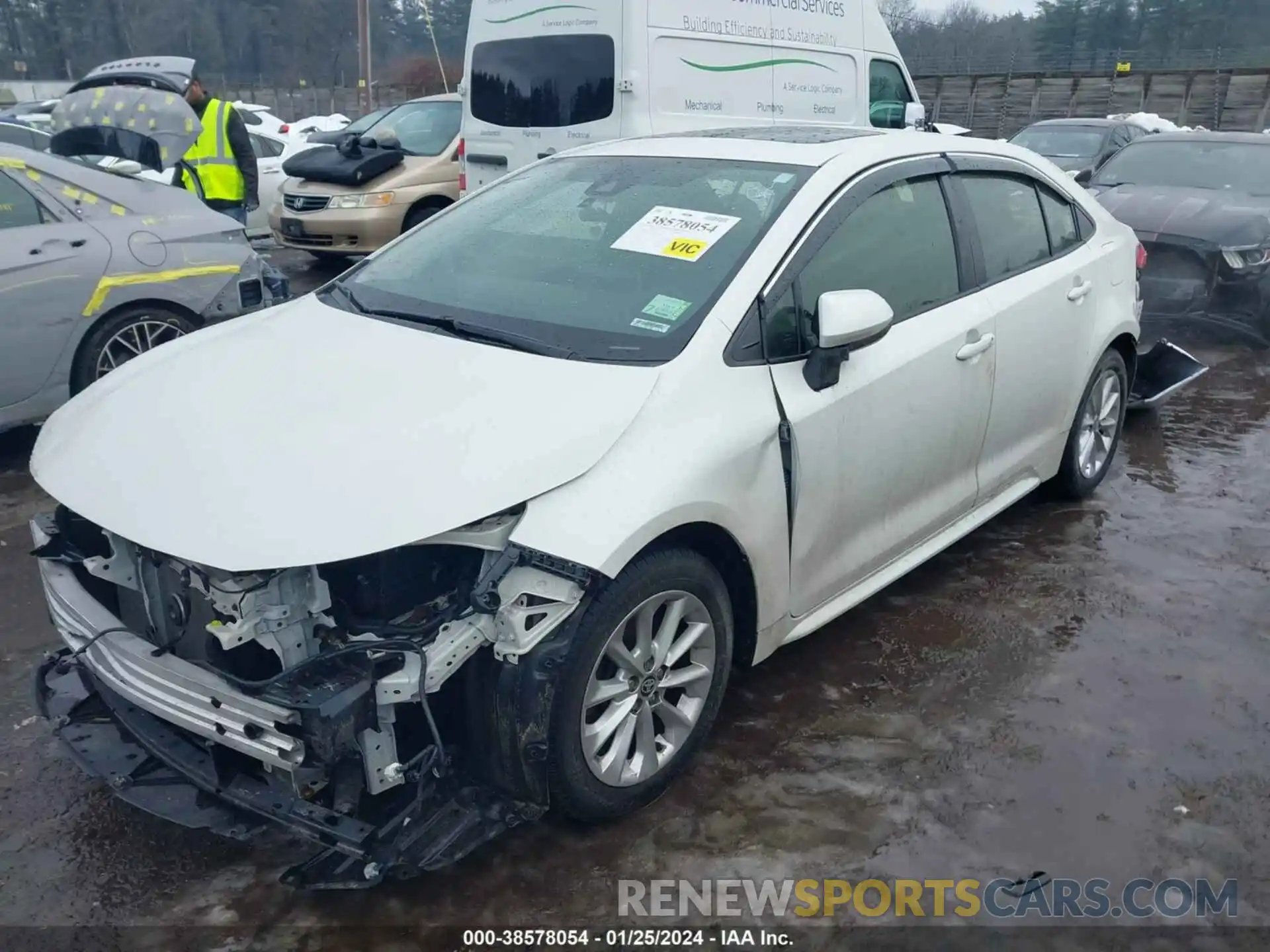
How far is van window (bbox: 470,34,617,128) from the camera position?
26.1ft

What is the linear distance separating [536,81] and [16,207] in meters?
4.24

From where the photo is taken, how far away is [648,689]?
2.83m

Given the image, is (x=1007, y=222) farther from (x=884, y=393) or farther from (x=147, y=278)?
(x=147, y=278)

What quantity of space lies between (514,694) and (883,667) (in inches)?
66.2

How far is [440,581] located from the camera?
2732 millimetres

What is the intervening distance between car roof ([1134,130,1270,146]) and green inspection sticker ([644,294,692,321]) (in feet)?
28.1

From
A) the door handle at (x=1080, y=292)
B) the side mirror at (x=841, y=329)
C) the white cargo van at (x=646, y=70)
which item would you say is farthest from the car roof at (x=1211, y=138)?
the side mirror at (x=841, y=329)

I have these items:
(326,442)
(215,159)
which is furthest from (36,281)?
(326,442)

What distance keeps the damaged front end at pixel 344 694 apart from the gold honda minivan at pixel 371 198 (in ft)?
24.0

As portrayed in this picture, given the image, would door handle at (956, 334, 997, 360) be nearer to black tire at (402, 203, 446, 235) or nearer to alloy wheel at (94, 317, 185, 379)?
alloy wheel at (94, 317, 185, 379)

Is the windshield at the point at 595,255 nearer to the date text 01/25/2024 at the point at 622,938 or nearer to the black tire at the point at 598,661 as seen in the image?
the black tire at the point at 598,661

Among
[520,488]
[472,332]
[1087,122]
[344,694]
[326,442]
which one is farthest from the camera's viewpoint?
[1087,122]

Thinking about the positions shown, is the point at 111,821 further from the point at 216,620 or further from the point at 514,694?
the point at 514,694

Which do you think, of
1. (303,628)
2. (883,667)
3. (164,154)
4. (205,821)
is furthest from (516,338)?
(164,154)
